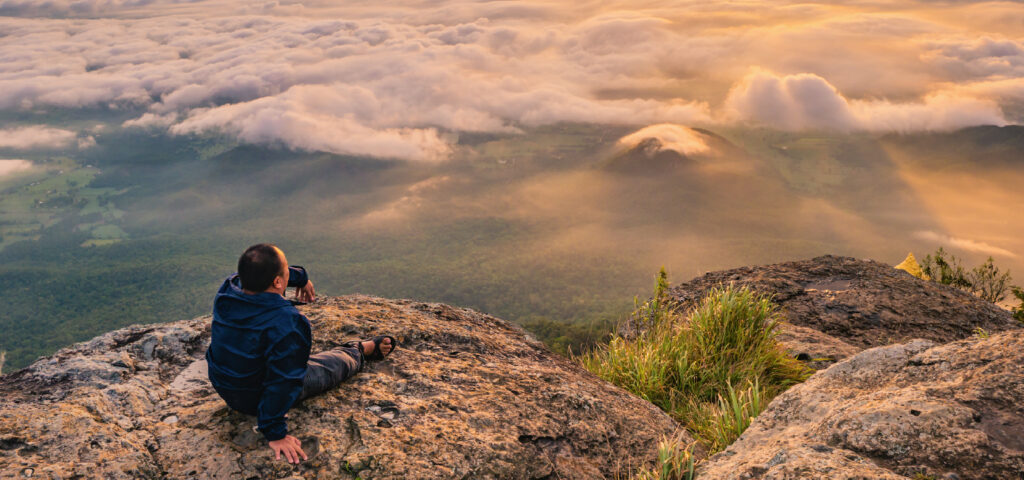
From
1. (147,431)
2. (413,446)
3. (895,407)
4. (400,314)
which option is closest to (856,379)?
(895,407)

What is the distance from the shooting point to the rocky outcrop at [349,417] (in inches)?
142

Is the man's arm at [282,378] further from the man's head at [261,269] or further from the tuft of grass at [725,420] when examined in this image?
the tuft of grass at [725,420]

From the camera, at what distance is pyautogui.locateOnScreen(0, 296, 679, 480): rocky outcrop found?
361 cm

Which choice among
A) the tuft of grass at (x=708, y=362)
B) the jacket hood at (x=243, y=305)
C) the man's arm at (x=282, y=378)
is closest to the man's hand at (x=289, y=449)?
the man's arm at (x=282, y=378)

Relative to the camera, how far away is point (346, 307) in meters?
5.98

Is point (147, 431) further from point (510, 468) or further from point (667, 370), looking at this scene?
point (667, 370)

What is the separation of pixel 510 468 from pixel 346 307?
9.88 feet

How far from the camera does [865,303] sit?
8.67 m

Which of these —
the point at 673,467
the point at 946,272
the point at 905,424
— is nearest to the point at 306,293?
the point at 673,467

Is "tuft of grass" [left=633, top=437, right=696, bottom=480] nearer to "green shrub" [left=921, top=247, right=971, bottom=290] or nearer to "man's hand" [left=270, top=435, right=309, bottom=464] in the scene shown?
"man's hand" [left=270, top=435, right=309, bottom=464]

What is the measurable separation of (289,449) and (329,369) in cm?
75

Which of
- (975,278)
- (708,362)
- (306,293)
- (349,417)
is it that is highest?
(306,293)

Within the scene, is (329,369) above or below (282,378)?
below

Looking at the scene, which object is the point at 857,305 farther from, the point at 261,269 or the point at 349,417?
the point at 261,269
